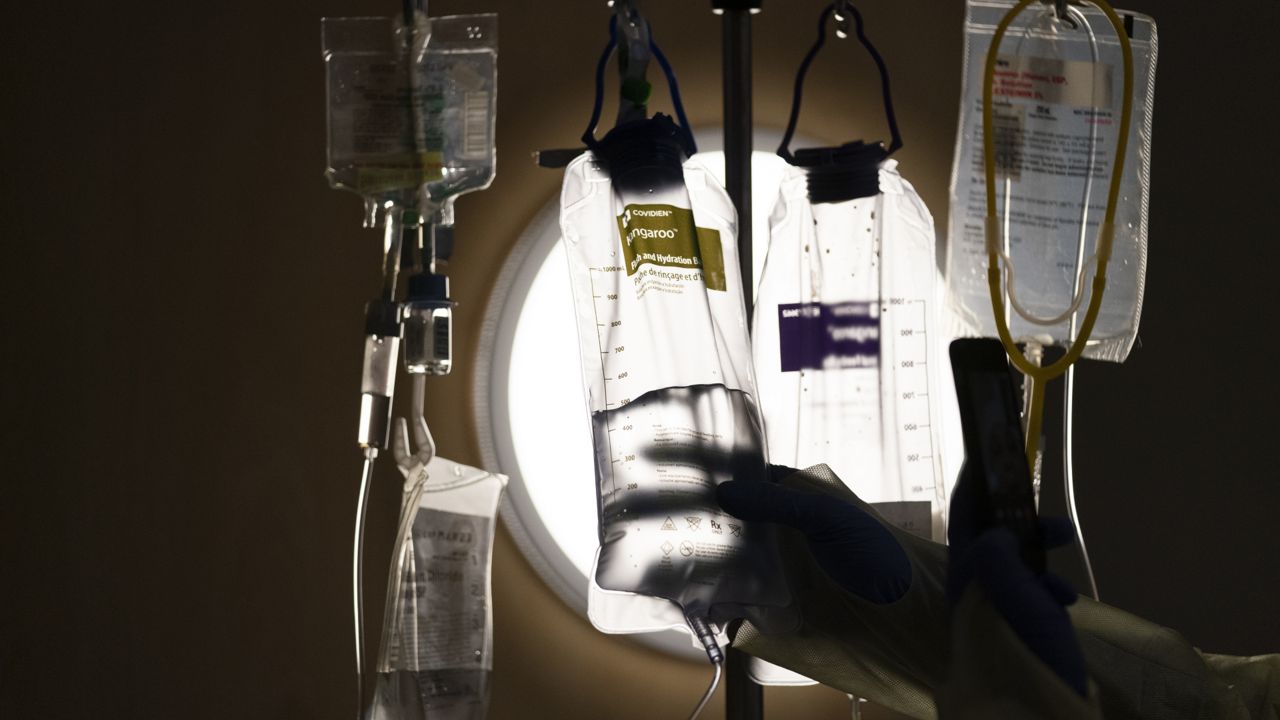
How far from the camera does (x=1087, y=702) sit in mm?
678

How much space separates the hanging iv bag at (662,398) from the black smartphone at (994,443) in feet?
0.84

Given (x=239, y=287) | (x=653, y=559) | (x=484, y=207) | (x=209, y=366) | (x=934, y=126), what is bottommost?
(x=653, y=559)

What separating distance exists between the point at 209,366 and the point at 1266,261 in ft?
4.86

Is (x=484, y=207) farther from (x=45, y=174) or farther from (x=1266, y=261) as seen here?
(x=1266, y=261)

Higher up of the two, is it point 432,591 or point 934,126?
point 934,126

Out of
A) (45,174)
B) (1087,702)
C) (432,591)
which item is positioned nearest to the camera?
(1087,702)

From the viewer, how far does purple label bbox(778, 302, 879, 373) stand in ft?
3.63

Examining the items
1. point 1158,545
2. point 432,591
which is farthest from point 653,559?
point 1158,545

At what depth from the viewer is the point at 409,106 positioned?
1024 millimetres

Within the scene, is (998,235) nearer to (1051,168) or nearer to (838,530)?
(1051,168)

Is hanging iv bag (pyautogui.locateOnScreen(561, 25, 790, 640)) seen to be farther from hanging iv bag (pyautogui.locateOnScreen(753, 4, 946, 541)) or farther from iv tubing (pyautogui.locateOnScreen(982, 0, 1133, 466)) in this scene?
iv tubing (pyautogui.locateOnScreen(982, 0, 1133, 466))

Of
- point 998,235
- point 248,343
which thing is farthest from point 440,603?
point 998,235

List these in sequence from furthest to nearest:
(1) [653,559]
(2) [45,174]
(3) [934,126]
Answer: (3) [934,126], (2) [45,174], (1) [653,559]

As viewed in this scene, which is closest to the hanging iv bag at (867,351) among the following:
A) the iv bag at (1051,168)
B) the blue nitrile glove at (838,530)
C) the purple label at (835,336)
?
the purple label at (835,336)
